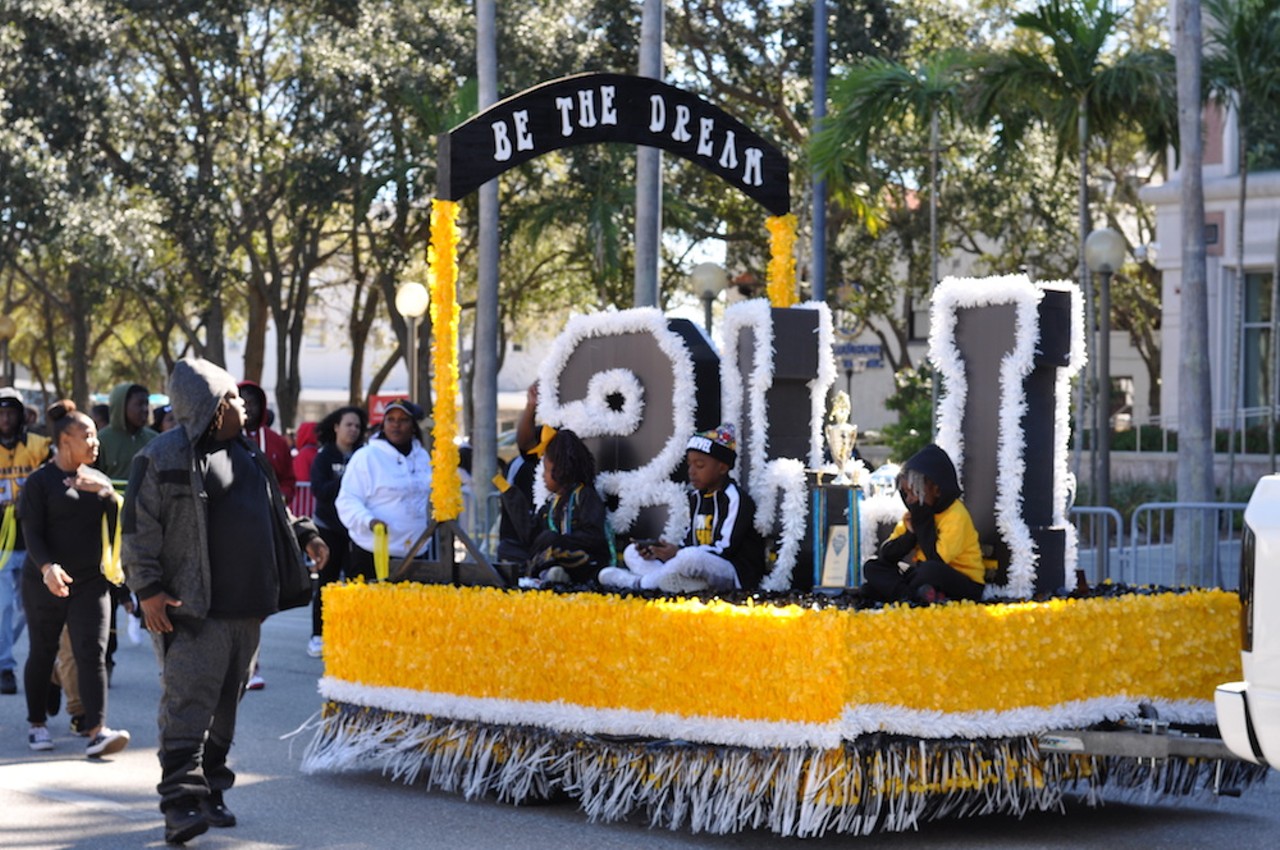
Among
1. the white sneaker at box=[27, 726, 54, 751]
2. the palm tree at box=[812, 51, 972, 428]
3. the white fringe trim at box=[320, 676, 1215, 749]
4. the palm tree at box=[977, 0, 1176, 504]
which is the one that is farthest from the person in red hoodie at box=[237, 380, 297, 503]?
the palm tree at box=[977, 0, 1176, 504]

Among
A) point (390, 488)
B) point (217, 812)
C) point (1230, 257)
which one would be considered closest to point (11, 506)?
point (390, 488)

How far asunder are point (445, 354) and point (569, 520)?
1.09 metres

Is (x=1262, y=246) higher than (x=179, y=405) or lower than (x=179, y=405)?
higher

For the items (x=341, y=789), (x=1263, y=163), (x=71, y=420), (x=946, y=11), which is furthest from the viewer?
(x=946, y=11)

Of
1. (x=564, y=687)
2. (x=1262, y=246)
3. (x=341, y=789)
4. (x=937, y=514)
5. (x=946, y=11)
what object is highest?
(x=946, y=11)

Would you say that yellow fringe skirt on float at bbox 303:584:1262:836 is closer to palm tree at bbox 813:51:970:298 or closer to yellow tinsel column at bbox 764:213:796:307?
yellow tinsel column at bbox 764:213:796:307

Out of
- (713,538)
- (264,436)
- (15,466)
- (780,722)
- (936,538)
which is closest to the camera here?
(780,722)

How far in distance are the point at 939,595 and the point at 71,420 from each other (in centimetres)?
460

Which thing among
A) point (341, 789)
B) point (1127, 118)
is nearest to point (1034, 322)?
point (341, 789)

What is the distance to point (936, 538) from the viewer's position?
8.64 metres

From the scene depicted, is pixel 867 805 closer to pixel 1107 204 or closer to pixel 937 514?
pixel 937 514

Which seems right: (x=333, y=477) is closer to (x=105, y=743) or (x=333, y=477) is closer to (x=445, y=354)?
(x=105, y=743)

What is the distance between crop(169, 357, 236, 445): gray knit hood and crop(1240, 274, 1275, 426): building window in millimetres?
22817

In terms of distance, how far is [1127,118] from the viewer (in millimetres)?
18922
